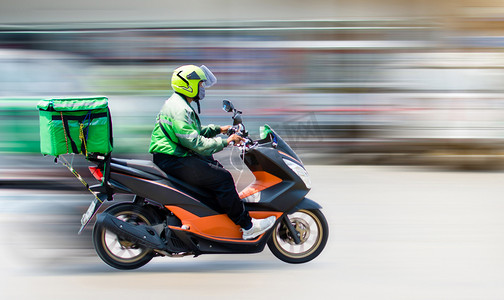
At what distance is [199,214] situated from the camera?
480cm

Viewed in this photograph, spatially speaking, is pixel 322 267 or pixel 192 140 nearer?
pixel 192 140

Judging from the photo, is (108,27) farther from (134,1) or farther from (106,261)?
(106,261)

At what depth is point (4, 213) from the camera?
6145mm

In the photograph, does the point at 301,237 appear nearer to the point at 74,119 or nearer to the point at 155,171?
the point at 155,171

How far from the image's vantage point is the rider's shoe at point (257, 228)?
191 inches

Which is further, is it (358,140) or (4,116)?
(358,140)

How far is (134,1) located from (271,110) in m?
2.73

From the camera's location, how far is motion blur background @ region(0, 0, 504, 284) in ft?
32.2

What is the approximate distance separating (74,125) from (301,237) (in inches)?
72.7

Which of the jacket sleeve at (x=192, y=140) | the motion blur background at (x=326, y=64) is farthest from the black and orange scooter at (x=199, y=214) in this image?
the motion blur background at (x=326, y=64)

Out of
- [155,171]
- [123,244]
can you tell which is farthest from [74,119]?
[123,244]

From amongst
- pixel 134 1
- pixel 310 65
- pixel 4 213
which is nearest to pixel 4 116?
pixel 4 213

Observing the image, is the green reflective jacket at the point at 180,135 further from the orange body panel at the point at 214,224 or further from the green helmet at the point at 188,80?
the orange body panel at the point at 214,224

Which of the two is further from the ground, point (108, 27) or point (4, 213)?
point (108, 27)
